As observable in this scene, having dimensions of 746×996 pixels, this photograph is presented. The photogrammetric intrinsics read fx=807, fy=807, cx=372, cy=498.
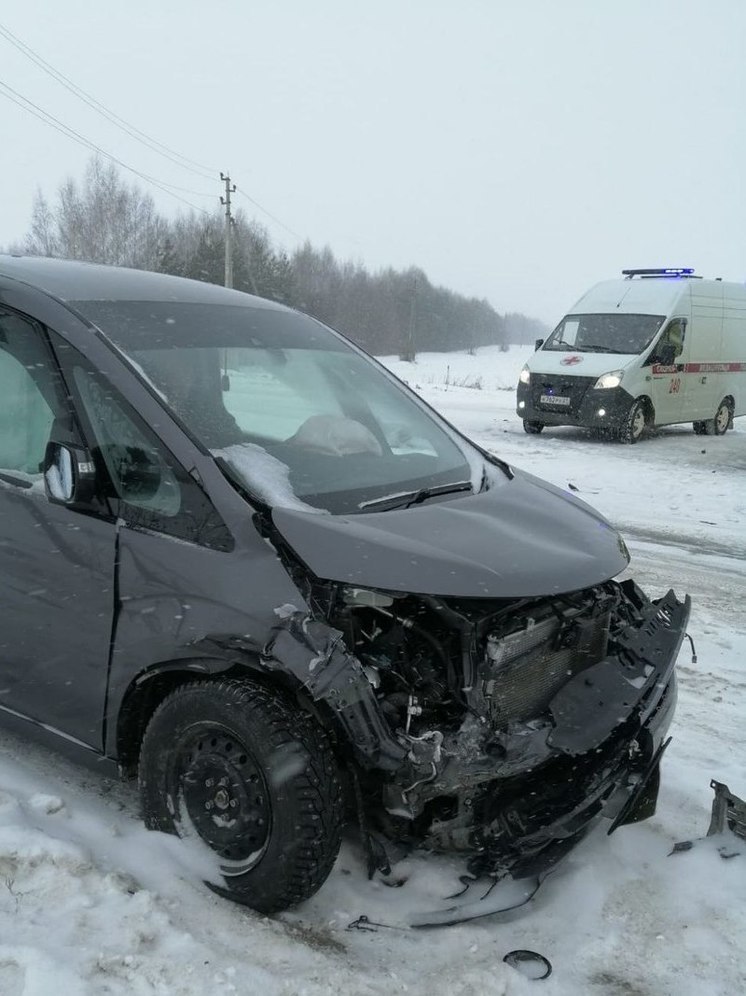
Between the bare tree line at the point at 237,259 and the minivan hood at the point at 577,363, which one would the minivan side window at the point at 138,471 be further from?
the bare tree line at the point at 237,259

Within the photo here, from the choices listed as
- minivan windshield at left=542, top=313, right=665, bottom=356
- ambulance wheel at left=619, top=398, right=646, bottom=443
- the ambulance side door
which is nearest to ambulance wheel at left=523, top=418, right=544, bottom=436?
minivan windshield at left=542, top=313, right=665, bottom=356

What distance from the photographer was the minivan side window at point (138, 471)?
2408 mm

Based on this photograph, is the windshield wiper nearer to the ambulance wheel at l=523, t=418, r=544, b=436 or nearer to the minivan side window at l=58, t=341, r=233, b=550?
the minivan side window at l=58, t=341, r=233, b=550

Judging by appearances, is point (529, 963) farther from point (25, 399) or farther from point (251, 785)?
point (25, 399)

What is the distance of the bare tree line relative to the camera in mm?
45906

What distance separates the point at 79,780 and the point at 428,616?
1.57m

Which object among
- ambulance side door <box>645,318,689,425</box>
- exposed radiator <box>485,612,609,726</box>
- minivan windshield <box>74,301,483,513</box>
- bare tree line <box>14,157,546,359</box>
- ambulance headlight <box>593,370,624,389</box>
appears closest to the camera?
exposed radiator <box>485,612,609,726</box>

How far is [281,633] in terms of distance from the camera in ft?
7.34

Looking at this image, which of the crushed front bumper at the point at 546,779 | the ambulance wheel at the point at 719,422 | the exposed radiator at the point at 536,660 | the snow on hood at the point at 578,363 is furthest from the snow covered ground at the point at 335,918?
the ambulance wheel at the point at 719,422

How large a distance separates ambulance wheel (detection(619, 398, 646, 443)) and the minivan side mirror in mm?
11425

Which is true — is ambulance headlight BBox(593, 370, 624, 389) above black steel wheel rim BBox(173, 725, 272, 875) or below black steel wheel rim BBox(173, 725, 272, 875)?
above

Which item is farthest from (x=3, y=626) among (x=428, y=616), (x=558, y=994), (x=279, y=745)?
(x=558, y=994)

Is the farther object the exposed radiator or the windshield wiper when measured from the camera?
the windshield wiper

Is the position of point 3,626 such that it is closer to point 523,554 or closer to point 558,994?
point 523,554
